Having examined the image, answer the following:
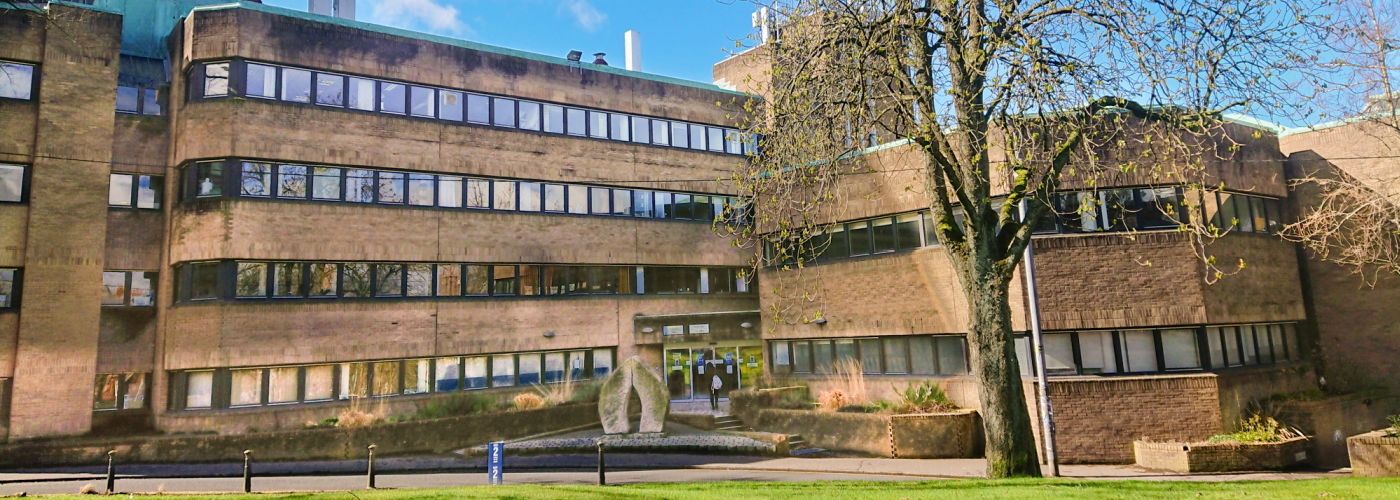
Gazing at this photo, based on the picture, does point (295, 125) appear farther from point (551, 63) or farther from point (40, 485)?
point (40, 485)

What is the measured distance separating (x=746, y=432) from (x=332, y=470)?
9995mm

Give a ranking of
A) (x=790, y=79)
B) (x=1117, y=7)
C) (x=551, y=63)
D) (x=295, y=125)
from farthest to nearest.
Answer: (x=551, y=63) → (x=295, y=125) → (x=790, y=79) → (x=1117, y=7)

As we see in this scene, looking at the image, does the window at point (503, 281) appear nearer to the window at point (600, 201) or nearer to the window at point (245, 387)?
the window at point (600, 201)

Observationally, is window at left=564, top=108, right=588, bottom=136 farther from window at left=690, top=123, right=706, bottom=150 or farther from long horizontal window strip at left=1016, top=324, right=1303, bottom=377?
long horizontal window strip at left=1016, top=324, right=1303, bottom=377

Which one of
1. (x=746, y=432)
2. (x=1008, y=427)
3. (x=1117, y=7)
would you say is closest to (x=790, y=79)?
(x=1117, y=7)

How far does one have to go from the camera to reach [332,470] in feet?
60.4

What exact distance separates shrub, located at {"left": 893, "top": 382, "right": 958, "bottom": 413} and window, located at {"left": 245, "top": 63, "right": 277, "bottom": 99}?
60.1 feet

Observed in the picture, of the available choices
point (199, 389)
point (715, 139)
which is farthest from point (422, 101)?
point (715, 139)

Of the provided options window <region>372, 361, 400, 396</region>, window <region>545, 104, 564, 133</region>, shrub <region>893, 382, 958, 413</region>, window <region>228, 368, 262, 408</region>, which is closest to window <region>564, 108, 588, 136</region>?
window <region>545, 104, 564, 133</region>

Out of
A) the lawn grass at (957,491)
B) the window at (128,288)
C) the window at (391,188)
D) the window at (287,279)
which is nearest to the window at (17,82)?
the window at (128,288)

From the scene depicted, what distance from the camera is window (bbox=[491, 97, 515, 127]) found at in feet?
84.2

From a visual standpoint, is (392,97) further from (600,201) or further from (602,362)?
(602,362)

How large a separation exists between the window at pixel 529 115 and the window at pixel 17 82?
491 inches

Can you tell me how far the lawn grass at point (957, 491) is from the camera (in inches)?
356
